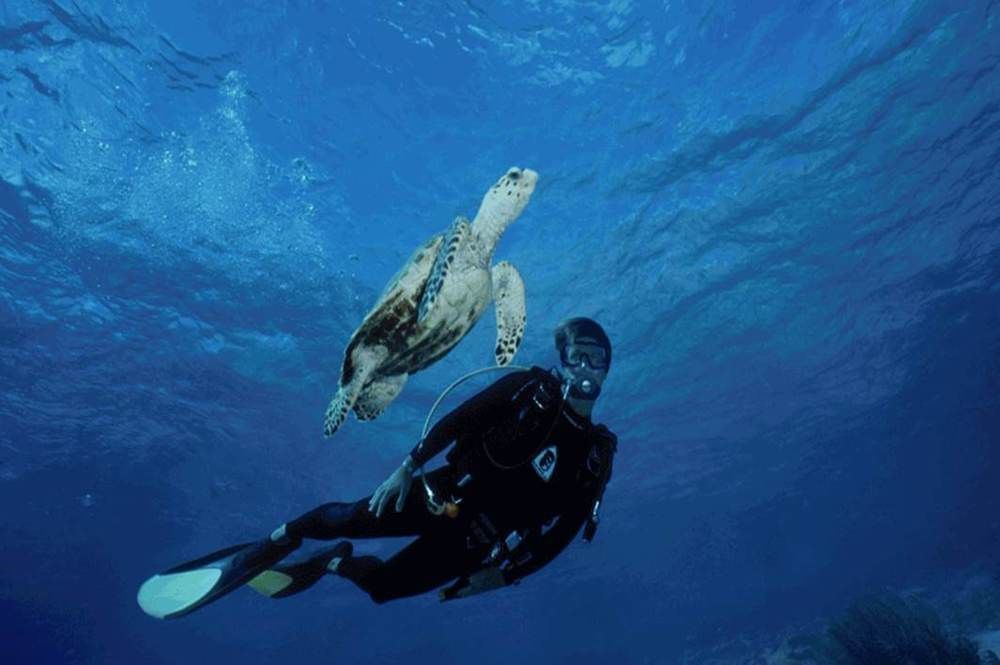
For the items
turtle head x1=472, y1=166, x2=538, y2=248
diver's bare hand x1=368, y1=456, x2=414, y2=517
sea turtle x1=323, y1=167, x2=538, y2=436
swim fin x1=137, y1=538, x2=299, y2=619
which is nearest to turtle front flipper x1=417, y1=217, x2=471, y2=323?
sea turtle x1=323, y1=167, x2=538, y2=436

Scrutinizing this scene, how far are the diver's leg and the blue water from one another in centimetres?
856

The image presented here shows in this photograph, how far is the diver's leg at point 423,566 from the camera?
447 cm

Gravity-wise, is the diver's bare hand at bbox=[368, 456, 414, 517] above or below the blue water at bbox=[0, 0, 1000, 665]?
below

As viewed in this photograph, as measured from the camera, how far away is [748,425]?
91.7ft

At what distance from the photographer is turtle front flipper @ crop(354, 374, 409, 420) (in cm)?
527

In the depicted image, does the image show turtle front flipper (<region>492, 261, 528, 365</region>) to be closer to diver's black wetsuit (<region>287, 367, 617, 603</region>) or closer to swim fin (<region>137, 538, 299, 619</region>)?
diver's black wetsuit (<region>287, 367, 617, 603</region>)

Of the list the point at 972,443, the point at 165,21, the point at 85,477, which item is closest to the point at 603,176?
the point at 165,21

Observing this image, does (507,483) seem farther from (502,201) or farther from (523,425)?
(502,201)

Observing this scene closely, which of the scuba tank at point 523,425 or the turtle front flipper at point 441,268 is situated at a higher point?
the turtle front flipper at point 441,268

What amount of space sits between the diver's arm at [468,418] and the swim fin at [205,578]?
177 cm

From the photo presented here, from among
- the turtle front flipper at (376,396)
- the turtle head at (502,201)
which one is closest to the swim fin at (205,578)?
the turtle front flipper at (376,396)

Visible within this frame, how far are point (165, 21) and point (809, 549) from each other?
74.2 meters

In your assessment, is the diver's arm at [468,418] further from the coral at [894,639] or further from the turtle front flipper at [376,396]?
the coral at [894,639]

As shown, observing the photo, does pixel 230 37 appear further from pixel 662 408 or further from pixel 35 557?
pixel 35 557
